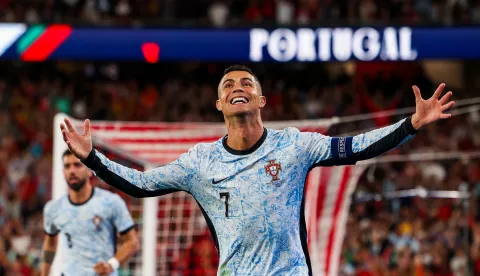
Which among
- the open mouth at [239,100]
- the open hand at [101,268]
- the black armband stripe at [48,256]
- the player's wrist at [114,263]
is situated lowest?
the open hand at [101,268]

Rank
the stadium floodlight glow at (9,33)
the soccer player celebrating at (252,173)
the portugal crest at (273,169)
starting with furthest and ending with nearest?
the stadium floodlight glow at (9,33), the portugal crest at (273,169), the soccer player celebrating at (252,173)

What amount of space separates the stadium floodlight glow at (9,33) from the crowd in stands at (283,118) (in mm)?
2040

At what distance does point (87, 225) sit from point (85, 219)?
0.06m

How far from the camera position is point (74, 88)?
2048cm

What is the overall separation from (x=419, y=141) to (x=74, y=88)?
7.26 meters

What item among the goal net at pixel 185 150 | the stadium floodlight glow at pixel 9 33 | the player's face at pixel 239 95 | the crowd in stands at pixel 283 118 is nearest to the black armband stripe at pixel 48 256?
the goal net at pixel 185 150

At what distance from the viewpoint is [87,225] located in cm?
856

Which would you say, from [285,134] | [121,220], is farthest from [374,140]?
[121,220]

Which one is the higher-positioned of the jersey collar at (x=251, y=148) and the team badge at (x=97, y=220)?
the jersey collar at (x=251, y=148)

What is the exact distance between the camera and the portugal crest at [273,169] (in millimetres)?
5301

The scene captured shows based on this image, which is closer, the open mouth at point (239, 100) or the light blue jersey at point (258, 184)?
the light blue jersey at point (258, 184)

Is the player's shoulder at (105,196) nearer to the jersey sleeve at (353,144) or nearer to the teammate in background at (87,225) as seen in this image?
the teammate in background at (87,225)

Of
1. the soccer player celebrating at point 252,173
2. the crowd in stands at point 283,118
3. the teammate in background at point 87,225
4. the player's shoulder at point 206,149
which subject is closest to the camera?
the soccer player celebrating at point 252,173

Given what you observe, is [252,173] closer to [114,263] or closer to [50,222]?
[114,263]
